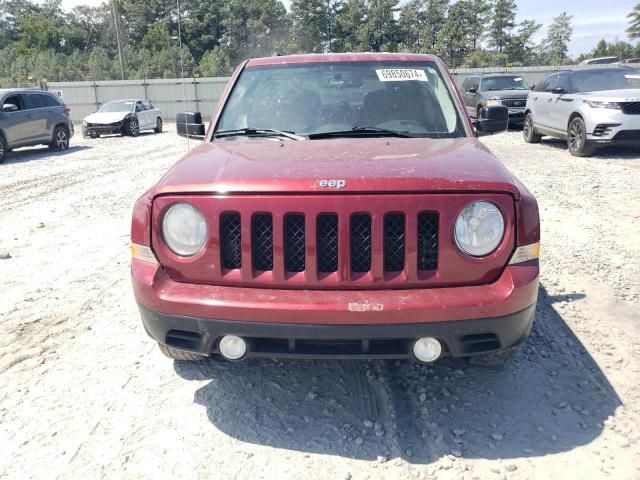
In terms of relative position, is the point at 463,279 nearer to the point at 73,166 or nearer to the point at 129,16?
the point at 73,166

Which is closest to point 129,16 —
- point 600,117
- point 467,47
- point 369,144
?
point 467,47

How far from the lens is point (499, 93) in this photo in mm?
16453

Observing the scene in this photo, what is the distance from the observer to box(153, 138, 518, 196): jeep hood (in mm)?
2350

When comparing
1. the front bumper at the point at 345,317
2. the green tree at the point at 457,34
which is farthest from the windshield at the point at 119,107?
the green tree at the point at 457,34

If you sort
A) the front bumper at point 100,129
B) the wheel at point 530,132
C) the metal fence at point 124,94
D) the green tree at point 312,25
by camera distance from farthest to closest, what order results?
the green tree at point 312,25 → the metal fence at point 124,94 → the front bumper at point 100,129 → the wheel at point 530,132

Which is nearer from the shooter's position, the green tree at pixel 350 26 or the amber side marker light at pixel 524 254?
the amber side marker light at pixel 524 254

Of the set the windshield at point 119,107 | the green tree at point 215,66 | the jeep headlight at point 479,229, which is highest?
the green tree at point 215,66

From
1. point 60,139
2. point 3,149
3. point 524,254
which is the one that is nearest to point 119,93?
point 60,139

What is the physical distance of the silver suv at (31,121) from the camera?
12852 mm

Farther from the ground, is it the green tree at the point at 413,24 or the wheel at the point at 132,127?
the green tree at the point at 413,24

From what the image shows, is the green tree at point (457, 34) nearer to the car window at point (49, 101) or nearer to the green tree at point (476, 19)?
the green tree at point (476, 19)

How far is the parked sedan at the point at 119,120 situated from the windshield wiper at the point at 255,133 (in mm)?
17468

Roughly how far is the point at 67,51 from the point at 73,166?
7553cm

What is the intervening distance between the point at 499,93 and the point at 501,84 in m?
0.96
